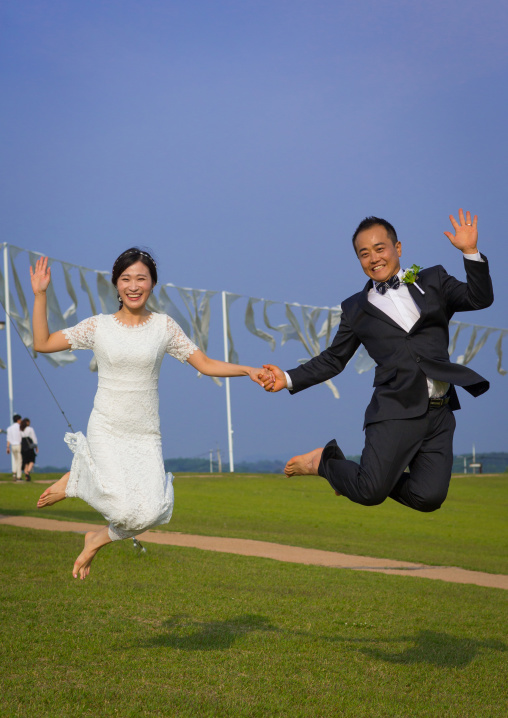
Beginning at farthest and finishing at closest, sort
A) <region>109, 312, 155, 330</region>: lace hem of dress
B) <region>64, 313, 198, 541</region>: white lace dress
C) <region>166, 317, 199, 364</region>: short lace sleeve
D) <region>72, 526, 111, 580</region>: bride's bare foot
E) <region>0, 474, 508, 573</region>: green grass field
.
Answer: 1. <region>0, 474, 508, 573</region>: green grass field
2. <region>166, 317, 199, 364</region>: short lace sleeve
3. <region>109, 312, 155, 330</region>: lace hem of dress
4. <region>72, 526, 111, 580</region>: bride's bare foot
5. <region>64, 313, 198, 541</region>: white lace dress

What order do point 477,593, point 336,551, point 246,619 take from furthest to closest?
point 336,551
point 477,593
point 246,619

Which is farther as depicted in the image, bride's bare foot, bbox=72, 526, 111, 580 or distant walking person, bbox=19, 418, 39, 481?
distant walking person, bbox=19, 418, 39, 481

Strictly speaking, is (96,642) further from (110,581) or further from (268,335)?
(268,335)

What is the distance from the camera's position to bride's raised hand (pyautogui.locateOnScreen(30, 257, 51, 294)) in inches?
196

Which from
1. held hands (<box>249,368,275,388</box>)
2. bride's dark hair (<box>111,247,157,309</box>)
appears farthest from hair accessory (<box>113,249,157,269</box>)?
held hands (<box>249,368,275,388</box>)

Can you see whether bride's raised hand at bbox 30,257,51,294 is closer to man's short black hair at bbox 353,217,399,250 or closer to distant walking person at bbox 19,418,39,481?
man's short black hair at bbox 353,217,399,250

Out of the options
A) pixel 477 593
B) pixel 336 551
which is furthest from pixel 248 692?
pixel 336 551

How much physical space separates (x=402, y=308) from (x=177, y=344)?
146cm

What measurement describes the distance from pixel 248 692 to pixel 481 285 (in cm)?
299

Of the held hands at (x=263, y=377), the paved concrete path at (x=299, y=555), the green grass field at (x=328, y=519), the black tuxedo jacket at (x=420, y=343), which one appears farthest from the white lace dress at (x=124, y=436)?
the green grass field at (x=328, y=519)

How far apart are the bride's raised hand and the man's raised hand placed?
1.60m

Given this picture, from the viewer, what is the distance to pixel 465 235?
4770 millimetres

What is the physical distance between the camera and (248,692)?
203 inches

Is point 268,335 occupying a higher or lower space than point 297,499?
higher
